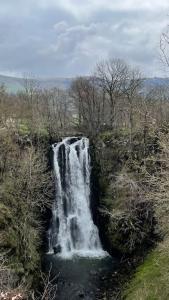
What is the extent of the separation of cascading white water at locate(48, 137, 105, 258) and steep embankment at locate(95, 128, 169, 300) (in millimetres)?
1527

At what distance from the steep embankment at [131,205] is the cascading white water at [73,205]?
5.01 feet

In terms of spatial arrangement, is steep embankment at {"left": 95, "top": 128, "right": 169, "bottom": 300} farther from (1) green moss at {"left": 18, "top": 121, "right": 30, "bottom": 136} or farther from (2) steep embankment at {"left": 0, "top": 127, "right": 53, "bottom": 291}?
(1) green moss at {"left": 18, "top": 121, "right": 30, "bottom": 136}

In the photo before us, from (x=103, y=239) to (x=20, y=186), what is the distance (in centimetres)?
1180

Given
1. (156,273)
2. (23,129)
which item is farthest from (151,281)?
(23,129)

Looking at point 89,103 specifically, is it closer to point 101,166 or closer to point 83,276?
point 101,166

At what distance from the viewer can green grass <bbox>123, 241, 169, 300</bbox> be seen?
23.9 meters

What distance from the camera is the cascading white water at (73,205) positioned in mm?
40281

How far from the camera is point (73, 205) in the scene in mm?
43406

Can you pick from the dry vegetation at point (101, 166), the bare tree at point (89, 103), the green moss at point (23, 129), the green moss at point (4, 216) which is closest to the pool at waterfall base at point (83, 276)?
the dry vegetation at point (101, 166)

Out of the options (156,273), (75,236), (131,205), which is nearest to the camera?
(156,273)

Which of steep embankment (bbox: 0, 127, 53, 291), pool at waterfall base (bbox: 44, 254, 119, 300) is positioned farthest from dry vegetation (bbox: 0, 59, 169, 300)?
pool at waterfall base (bbox: 44, 254, 119, 300)

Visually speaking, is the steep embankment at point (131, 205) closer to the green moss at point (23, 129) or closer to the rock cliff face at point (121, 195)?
the rock cliff face at point (121, 195)

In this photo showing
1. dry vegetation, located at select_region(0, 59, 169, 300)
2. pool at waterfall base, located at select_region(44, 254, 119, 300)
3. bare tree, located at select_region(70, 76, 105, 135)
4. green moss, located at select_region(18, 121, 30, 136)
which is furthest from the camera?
bare tree, located at select_region(70, 76, 105, 135)

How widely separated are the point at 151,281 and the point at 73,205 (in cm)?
1799
